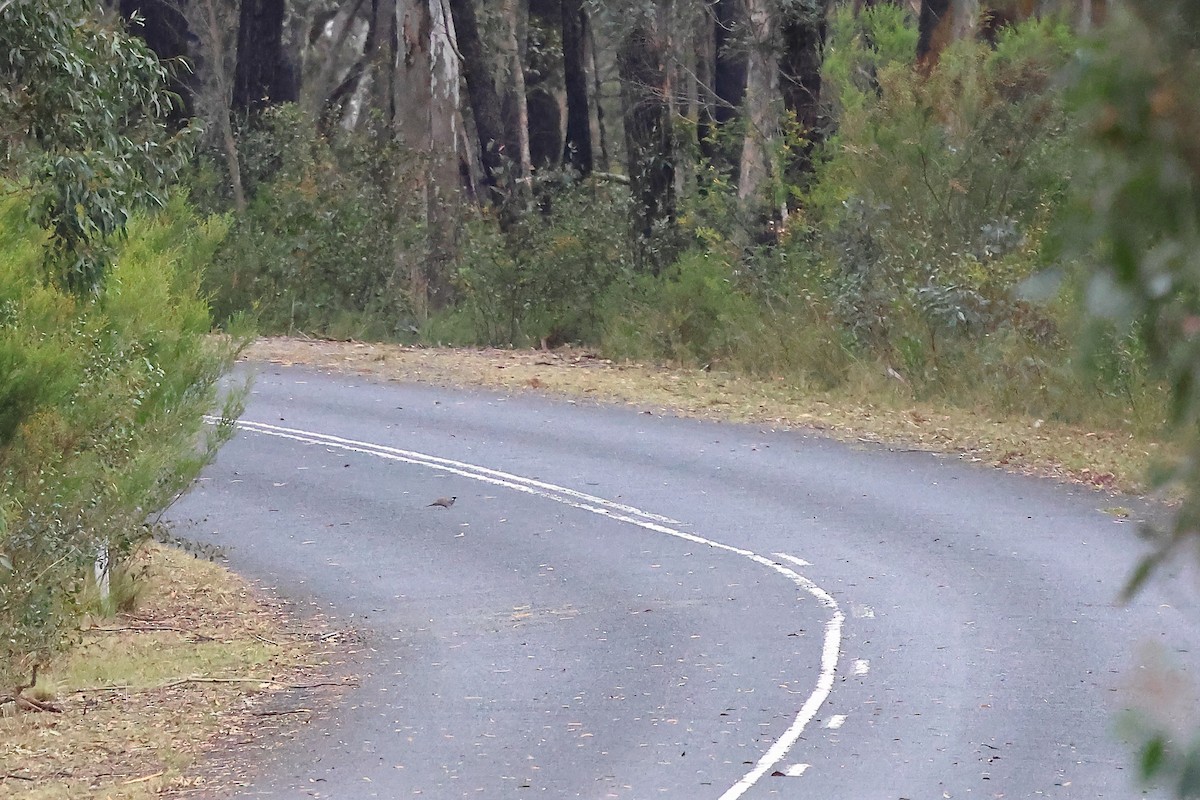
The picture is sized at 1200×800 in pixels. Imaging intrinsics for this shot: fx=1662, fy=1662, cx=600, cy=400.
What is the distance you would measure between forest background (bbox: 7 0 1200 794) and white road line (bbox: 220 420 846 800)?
2.33m

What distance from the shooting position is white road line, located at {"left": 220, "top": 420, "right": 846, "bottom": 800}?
8453 mm

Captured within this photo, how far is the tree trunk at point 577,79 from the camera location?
38219 mm

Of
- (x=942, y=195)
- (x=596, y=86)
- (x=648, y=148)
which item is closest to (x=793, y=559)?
(x=942, y=195)

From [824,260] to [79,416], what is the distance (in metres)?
13.6

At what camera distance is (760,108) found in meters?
25.5

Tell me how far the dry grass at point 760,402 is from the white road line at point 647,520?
11.7 feet

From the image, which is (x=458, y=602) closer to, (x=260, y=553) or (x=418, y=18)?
(x=260, y=553)

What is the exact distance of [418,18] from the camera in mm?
30469

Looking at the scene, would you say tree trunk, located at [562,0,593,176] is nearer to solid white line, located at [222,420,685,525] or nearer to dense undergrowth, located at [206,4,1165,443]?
dense undergrowth, located at [206,4,1165,443]

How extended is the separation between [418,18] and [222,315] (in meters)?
6.60

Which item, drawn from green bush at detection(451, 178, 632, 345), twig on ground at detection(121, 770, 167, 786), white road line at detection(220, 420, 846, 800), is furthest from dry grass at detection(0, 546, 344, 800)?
green bush at detection(451, 178, 632, 345)

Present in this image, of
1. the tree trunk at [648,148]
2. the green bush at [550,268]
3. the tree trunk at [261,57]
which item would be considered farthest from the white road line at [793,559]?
the tree trunk at [261,57]

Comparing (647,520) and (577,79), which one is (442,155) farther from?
(647,520)

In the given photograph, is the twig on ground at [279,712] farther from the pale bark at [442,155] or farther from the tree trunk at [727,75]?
the tree trunk at [727,75]
